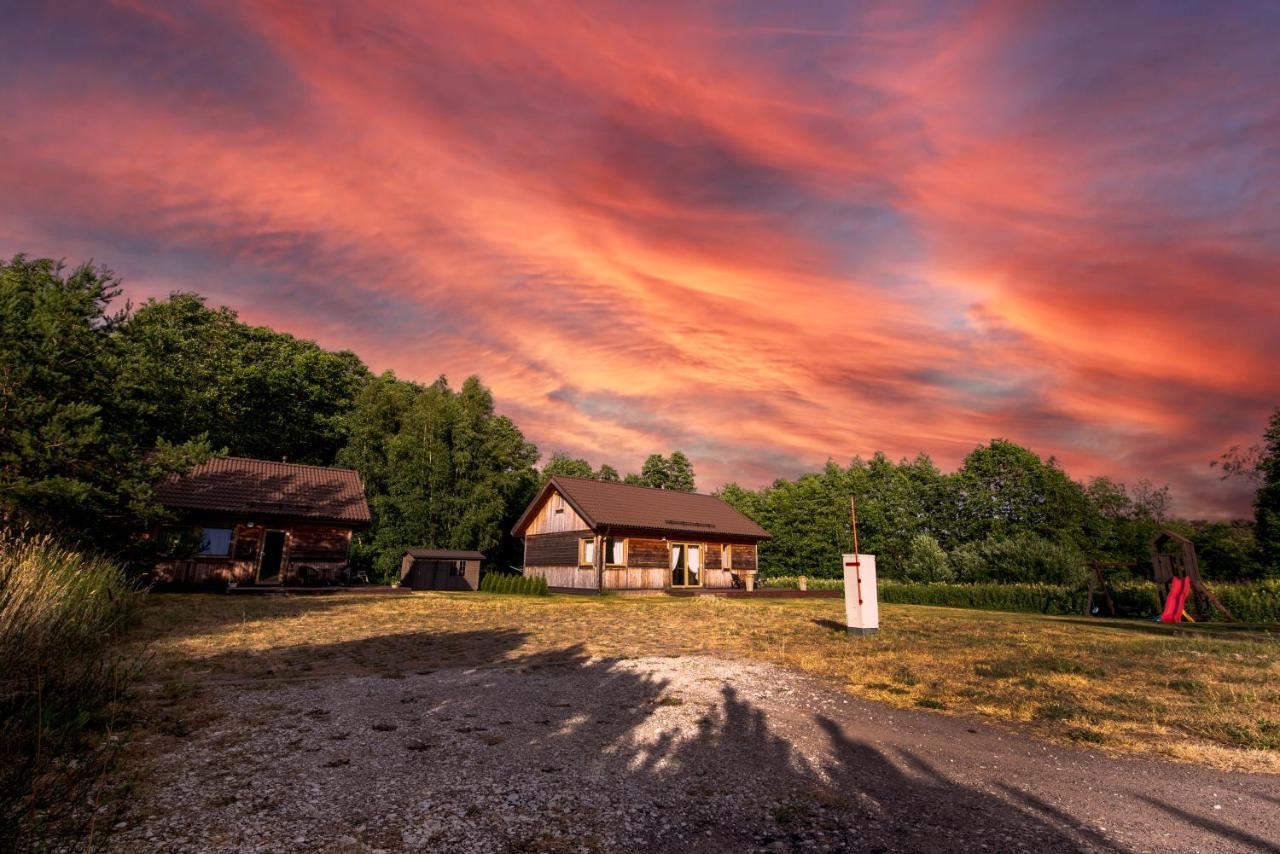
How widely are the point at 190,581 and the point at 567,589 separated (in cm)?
1658

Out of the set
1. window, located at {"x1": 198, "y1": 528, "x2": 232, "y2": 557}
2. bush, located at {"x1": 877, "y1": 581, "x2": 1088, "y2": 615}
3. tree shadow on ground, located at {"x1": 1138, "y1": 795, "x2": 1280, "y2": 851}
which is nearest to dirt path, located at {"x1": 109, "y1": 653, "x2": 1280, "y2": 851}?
tree shadow on ground, located at {"x1": 1138, "y1": 795, "x2": 1280, "y2": 851}

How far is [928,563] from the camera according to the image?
47156 millimetres

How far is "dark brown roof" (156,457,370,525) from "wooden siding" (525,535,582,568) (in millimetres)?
9934

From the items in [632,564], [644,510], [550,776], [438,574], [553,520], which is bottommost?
[550,776]

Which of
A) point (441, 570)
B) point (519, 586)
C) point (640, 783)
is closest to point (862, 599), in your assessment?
point (640, 783)

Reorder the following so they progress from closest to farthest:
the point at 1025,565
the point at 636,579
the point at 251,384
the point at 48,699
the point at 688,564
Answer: the point at 48,699
the point at 636,579
the point at 688,564
the point at 1025,565
the point at 251,384

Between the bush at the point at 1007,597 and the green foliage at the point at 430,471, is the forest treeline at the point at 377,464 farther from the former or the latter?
the bush at the point at 1007,597

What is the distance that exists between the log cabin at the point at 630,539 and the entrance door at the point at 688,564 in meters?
0.06

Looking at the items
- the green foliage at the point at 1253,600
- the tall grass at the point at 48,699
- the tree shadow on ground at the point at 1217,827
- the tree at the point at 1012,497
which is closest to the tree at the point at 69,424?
the tall grass at the point at 48,699

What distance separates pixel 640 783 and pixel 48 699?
585 centimetres

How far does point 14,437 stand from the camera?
46.5ft

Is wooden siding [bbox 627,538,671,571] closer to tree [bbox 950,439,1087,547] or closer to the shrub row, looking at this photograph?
the shrub row

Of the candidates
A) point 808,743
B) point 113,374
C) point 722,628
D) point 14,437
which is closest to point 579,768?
point 808,743

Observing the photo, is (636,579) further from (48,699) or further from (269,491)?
(48,699)
